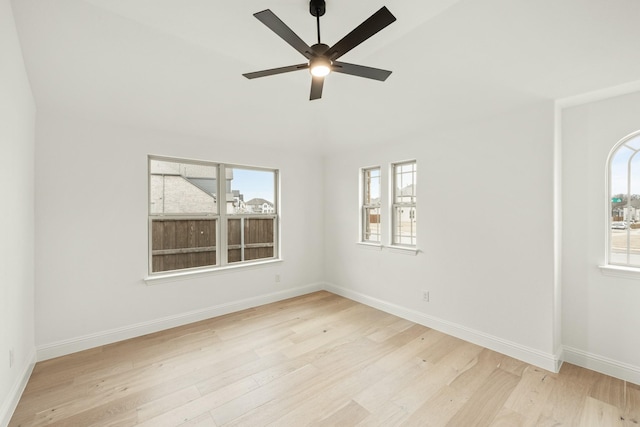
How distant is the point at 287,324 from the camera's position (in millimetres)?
3709

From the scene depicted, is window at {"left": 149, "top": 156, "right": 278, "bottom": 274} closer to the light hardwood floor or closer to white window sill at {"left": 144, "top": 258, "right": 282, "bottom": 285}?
white window sill at {"left": 144, "top": 258, "right": 282, "bottom": 285}

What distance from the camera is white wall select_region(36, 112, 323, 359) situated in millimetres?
2885

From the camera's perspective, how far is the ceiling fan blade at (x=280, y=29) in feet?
4.95

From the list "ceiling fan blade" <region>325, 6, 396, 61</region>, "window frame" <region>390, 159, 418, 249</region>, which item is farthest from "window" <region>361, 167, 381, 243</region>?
"ceiling fan blade" <region>325, 6, 396, 61</region>

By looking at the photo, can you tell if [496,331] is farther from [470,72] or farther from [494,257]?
[470,72]

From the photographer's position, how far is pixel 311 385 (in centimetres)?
246

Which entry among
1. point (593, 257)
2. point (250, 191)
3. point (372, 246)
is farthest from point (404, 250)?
point (250, 191)

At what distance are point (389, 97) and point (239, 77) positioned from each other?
67.1 inches

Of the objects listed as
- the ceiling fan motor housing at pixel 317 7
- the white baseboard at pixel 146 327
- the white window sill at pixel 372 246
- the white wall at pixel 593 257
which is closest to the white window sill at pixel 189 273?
the white baseboard at pixel 146 327

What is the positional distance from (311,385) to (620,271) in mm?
2939

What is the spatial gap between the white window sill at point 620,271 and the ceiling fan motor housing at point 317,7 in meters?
3.31

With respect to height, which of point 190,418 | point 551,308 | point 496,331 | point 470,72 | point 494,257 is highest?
point 470,72

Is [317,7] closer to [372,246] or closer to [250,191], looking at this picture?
[250,191]

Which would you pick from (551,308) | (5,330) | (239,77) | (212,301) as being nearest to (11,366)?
(5,330)
